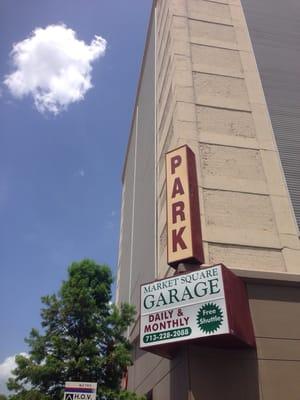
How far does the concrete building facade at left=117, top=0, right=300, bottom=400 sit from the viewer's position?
1161 centimetres

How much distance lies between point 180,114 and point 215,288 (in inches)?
371

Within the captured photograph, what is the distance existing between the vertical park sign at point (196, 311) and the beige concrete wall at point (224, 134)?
190cm

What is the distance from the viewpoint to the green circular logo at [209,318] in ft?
35.9

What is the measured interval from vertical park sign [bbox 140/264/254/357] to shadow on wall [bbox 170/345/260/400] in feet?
1.61

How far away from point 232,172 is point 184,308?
23.4ft

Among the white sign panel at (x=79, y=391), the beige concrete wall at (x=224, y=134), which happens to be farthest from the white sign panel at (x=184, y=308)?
the white sign panel at (x=79, y=391)

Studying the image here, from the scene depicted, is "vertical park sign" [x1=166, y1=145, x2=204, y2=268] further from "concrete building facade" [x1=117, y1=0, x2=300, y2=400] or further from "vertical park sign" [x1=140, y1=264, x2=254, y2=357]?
"vertical park sign" [x1=140, y1=264, x2=254, y2=357]

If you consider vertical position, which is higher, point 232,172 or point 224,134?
point 224,134

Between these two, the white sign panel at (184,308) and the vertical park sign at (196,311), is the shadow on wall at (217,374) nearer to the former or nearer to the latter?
the vertical park sign at (196,311)

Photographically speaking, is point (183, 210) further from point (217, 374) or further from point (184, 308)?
point (217, 374)

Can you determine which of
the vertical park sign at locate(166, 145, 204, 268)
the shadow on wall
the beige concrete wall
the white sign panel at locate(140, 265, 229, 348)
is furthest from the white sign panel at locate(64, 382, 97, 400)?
the beige concrete wall

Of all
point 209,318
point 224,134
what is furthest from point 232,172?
point 209,318

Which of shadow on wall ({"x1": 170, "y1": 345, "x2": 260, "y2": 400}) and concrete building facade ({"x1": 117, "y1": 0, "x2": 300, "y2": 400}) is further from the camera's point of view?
concrete building facade ({"x1": 117, "y1": 0, "x2": 300, "y2": 400})

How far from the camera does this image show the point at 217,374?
11.3 metres
